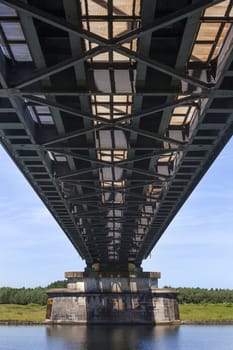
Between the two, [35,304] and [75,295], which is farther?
[35,304]

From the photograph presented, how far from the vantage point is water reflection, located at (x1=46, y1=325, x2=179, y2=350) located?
159 ft

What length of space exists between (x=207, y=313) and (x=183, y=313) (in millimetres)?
5968

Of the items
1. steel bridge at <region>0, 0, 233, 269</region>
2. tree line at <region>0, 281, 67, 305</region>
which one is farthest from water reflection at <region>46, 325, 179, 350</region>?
tree line at <region>0, 281, 67, 305</region>

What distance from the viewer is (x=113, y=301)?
7800cm

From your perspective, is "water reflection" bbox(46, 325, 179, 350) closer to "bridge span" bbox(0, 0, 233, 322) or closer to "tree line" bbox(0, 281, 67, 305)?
"bridge span" bbox(0, 0, 233, 322)

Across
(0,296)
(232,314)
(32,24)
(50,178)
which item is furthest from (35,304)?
(32,24)

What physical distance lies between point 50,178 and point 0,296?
395 feet

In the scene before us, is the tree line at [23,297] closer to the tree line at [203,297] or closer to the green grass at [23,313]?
the green grass at [23,313]

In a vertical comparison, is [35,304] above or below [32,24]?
above

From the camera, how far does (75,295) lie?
79.1 m

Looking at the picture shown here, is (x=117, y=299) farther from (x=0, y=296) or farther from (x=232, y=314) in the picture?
(x=0, y=296)

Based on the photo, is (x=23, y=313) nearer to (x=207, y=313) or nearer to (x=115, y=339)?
(x=207, y=313)

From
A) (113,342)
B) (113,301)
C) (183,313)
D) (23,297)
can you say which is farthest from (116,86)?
(23,297)

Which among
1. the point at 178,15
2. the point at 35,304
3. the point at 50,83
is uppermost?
the point at 35,304
